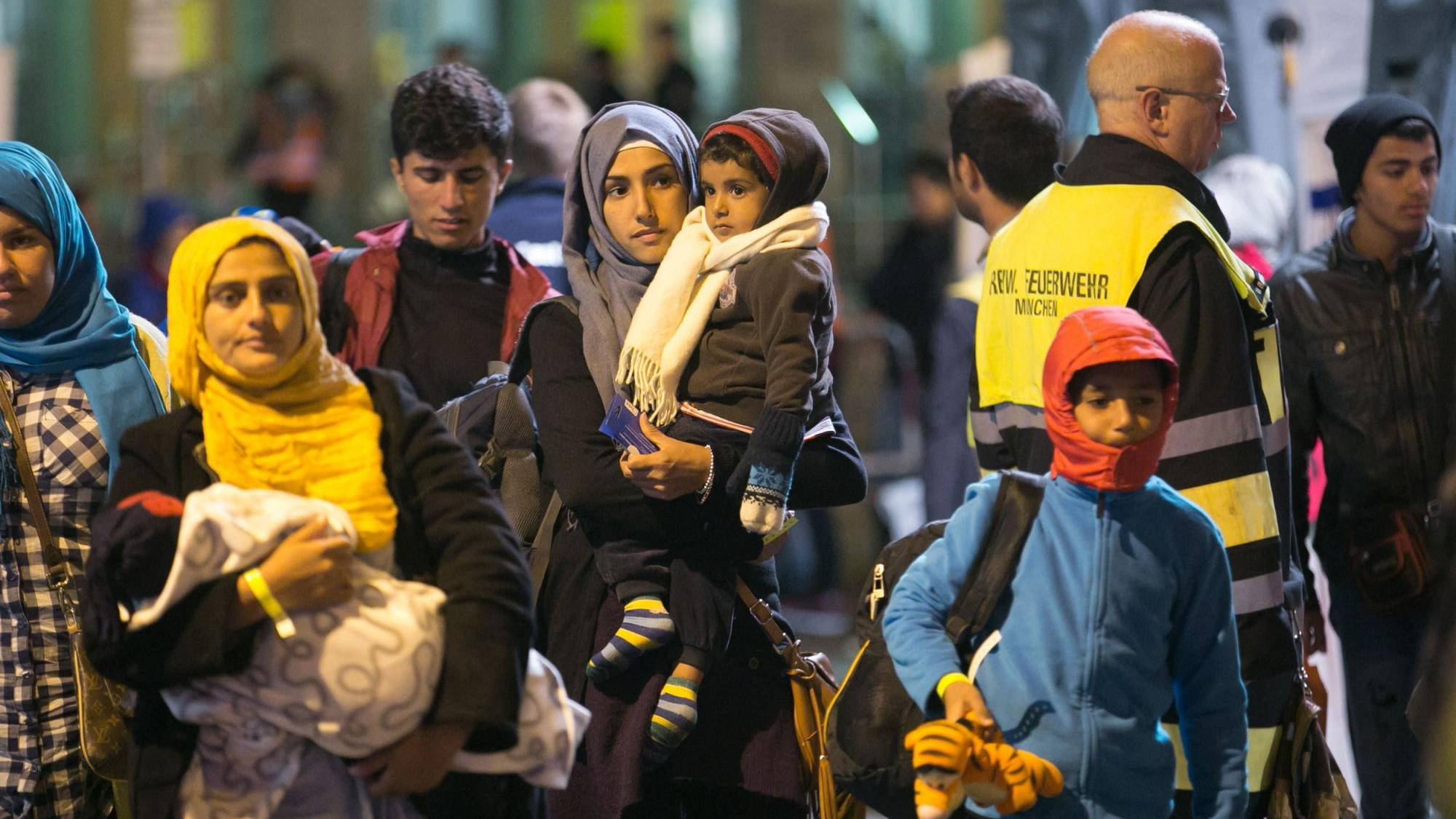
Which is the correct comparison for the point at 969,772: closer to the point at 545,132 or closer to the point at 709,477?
the point at 709,477

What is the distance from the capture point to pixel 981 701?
3498 millimetres

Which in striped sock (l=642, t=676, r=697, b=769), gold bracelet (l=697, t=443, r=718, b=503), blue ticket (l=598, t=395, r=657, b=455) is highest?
blue ticket (l=598, t=395, r=657, b=455)

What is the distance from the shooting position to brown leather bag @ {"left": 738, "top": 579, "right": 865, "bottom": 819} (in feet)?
13.6

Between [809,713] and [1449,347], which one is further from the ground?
[1449,347]

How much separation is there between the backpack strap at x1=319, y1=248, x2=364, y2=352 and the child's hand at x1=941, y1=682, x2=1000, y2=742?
204 cm

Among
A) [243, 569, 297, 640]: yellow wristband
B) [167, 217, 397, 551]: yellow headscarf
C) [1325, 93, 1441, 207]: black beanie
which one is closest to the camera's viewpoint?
[243, 569, 297, 640]: yellow wristband

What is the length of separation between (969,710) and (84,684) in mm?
1796

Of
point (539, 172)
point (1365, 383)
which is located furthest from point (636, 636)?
point (539, 172)

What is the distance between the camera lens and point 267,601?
319cm

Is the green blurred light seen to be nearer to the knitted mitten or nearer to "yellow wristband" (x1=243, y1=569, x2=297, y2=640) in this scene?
the knitted mitten

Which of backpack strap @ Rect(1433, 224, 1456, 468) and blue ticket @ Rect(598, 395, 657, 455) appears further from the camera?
backpack strap @ Rect(1433, 224, 1456, 468)

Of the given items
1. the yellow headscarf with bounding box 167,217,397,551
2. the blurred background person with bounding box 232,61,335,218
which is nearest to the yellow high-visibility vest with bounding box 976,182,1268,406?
the yellow headscarf with bounding box 167,217,397,551

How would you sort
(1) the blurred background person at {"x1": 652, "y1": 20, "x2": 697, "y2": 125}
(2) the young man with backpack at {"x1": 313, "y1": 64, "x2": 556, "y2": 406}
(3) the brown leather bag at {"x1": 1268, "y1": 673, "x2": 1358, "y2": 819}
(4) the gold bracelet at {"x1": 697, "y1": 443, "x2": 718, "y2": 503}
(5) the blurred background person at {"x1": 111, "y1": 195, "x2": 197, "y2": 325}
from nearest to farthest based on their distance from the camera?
(4) the gold bracelet at {"x1": 697, "y1": 443, "x2": 718, "y2": 503} < (3) the brown leather bag at {"x1": 1268, "y1": 673, "x2": 1358, "y2": 819} < (2) the young man with backpack at {"x1": 313, "y1": 64, "x2": 556, "y2": 406} < (5) the blurred background person at {"x1": 111, "y1": 195, "x2": 197, "y2": 325} < (1) the blurred background person at {"x1": 652, "y1": 20, "x2": 697, "y2": 125}

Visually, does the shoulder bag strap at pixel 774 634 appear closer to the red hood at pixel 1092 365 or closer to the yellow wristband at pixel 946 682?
the yellow wristband at pixel 946 682
